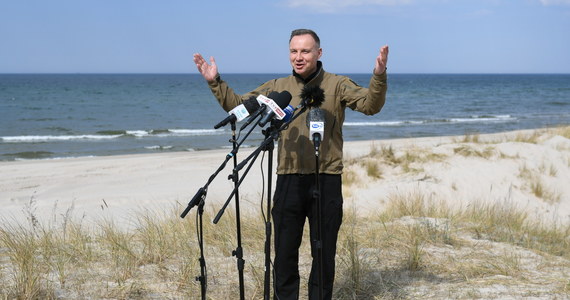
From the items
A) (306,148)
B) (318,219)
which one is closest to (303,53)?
(306,148)

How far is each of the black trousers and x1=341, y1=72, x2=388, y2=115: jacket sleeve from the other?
18.0 inches

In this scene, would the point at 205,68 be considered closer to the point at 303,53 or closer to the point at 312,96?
the point at 303,53

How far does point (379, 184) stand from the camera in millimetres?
9938

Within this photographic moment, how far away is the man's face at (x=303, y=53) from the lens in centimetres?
357

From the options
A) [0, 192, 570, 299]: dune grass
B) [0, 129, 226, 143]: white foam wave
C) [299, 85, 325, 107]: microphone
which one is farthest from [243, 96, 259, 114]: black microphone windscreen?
[0, 129, 226, 143]: white foam wave

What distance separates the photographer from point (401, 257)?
552 centimetres

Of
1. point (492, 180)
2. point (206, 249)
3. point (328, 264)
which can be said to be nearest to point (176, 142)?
point (492, 180)

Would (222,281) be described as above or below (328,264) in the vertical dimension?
below

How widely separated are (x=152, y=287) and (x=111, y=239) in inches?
39.4

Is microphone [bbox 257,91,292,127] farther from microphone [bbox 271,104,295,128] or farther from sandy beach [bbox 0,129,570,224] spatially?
sandy beach [bbox 0,129,570,224]

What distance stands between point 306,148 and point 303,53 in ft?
1.82

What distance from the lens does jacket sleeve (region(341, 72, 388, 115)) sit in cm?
343

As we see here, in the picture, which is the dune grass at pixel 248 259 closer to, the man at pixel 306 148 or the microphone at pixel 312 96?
the man at pixel 306 148

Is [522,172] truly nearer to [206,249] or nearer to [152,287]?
[206,249]
